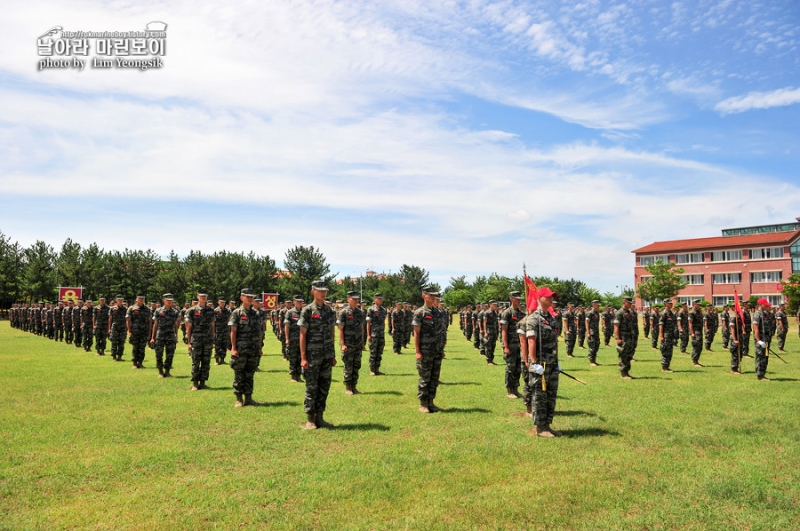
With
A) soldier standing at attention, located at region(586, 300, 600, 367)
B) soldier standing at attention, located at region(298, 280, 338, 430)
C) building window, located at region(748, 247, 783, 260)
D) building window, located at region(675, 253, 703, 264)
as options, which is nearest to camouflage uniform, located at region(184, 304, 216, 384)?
soldier standing at attention, located at region(298, 280, 338, 430)

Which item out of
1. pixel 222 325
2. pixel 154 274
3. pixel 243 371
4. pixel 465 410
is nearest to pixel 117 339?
pixel 222 325

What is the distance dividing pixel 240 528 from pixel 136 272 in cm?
6993

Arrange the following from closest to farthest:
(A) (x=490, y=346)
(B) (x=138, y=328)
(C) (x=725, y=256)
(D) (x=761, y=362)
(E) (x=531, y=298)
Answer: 1. (E) (x=531, y=298)
2. (D) (x=761, y=362)
3. (B) (x=138, y=328)
4. (A) (x=490, y=346)
5. (C) (x=725, y=256)

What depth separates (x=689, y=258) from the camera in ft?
247

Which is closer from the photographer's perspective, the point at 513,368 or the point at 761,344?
the point at 513,368

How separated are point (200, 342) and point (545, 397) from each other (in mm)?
8588

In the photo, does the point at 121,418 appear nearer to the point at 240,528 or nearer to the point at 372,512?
the point at 240,528

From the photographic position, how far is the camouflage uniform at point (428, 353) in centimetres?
975

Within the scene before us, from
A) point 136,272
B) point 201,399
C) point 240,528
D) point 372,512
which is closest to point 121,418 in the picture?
point 201,399

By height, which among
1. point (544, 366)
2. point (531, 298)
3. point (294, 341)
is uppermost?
point (531, 298)

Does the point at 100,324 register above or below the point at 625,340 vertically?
below

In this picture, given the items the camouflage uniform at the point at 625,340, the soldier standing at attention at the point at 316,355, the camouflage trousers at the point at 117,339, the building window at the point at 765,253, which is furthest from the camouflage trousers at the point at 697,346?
the building window at the point at 765,253

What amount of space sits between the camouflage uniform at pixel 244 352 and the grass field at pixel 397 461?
0.55m

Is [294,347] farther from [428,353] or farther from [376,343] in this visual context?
[428,353]
